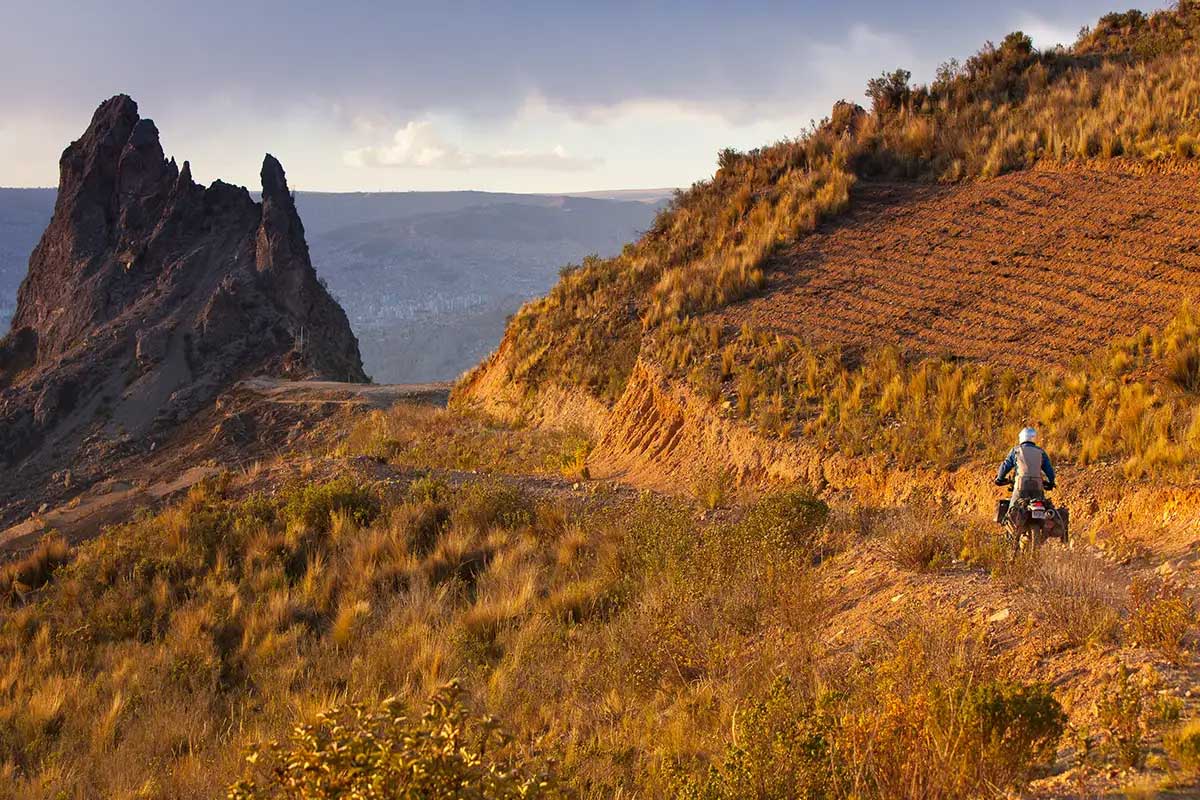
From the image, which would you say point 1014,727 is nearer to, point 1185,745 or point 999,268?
point 1185,745

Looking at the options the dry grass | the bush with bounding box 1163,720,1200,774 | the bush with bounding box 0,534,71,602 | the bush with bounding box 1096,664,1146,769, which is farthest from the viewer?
the dry grass

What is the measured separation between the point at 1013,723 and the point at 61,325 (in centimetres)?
4440

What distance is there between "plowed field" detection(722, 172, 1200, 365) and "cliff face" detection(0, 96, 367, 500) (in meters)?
23.4

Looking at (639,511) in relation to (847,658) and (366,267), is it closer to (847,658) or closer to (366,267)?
(847,658)

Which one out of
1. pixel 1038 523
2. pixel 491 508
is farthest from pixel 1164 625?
pixel 491 508

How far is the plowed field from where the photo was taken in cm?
1108

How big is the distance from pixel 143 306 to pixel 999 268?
36545mm

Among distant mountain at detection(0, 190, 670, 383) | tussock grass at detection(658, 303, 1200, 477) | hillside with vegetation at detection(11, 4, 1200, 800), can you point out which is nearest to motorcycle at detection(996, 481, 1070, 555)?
hillside with vegetation at detection(11, 4, 1200, 800)

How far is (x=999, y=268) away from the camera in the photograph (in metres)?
12.9

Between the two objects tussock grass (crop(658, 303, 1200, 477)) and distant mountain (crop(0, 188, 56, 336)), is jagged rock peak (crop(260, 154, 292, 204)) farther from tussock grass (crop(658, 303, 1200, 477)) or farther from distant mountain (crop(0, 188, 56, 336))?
distant mountain (crop(0, 188, 56, 336))

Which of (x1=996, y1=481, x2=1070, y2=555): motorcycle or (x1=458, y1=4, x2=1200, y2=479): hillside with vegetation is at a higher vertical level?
(x1=458, y1=4, x2=1200, y2=479): hillside with vegetation

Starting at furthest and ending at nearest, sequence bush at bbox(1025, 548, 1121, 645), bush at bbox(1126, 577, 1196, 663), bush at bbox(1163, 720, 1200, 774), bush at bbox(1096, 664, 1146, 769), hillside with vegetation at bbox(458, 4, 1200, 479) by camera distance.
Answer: hillside with vegetation at bbox(458, 4, 1200, 479) < bush at bbox(1025, 548, 1121, 645) < bush at bbox(1126, 577, 1196, 663) < bush at bbox(1096, 664, 1146, 769) < bush at bbox(1163, 720, 1200, 774)

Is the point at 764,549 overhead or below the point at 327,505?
overhead

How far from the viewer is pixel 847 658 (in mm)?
4973
